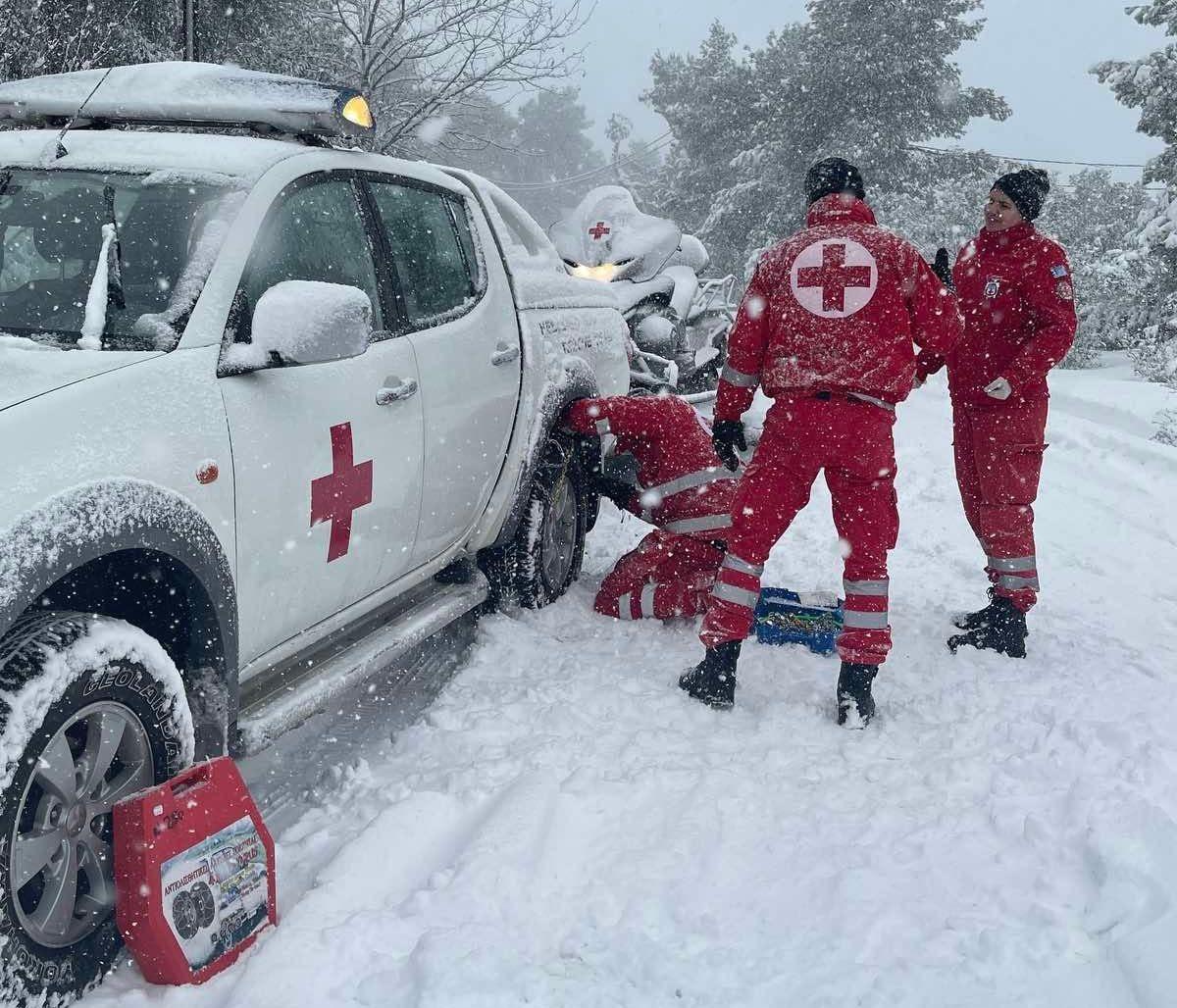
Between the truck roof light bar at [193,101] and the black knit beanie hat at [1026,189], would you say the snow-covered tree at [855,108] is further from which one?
the truck roof light bar at [193,101]

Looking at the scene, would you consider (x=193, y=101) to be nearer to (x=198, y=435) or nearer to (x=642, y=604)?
(x=198, y=435)

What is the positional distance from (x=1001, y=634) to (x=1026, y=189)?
72.4 inches

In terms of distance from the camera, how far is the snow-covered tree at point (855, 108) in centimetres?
3008

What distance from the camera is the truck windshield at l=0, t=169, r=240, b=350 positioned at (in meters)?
2.63

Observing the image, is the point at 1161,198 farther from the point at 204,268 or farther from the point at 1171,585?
the point at 204,268

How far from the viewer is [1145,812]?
116 inches

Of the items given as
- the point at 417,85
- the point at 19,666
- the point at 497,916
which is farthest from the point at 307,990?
the point at 417,85

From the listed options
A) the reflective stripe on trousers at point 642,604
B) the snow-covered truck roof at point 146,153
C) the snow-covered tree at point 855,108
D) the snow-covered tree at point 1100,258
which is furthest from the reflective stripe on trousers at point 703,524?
the snow-covered tree at point 855,108

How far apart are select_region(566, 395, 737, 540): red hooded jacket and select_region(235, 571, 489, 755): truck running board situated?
1170 mm

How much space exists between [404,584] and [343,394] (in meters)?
0.91

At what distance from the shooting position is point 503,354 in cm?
424

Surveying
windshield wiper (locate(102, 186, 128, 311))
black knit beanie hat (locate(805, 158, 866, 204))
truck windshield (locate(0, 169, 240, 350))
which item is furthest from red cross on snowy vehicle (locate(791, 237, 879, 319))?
windshield wiper (locate(102, 186, 128, 311))

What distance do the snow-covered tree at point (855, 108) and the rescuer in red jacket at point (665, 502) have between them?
27019 millimetres

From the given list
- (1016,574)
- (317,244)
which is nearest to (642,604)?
(1016,574)
